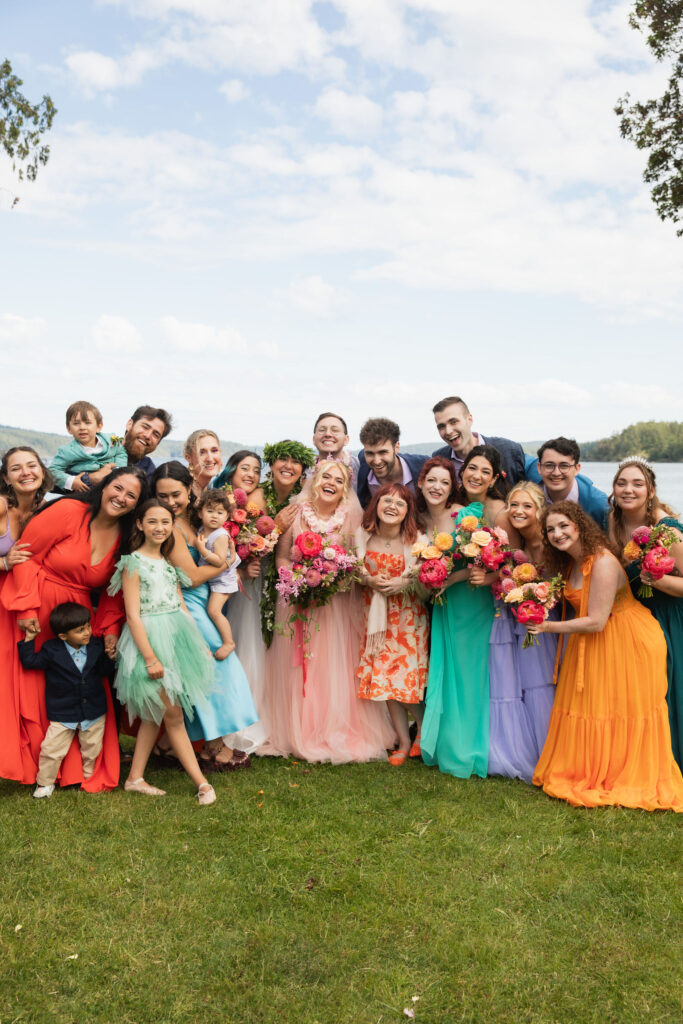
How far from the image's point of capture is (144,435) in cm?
747

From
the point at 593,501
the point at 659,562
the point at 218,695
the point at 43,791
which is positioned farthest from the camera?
the point at 593,501

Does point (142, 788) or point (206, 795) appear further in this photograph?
point (142, 788)

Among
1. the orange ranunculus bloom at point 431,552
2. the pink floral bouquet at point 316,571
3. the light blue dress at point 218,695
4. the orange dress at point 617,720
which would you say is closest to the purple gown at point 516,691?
the orange dress at point 617,720

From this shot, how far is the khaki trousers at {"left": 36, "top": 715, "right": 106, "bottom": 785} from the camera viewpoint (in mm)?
6230

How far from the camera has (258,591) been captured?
7.40m

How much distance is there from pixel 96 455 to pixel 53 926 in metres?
4.20

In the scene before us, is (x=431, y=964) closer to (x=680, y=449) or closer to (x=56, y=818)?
(x=56, y=818)

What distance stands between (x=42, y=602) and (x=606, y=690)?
4758 mm

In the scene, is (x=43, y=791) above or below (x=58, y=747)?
below

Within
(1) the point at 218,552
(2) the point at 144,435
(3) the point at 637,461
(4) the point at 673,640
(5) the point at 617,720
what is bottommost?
(5) the point at 617,720

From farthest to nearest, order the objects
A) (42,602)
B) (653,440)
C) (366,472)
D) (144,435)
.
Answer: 1. (653,440)
2. (366,472)
3. (144,435)
4. (42,602)

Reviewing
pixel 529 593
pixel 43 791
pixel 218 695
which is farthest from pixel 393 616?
pixel 43 791

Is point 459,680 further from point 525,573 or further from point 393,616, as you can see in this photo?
point 525,573

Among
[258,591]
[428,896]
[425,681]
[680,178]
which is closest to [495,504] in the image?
[425,681]
